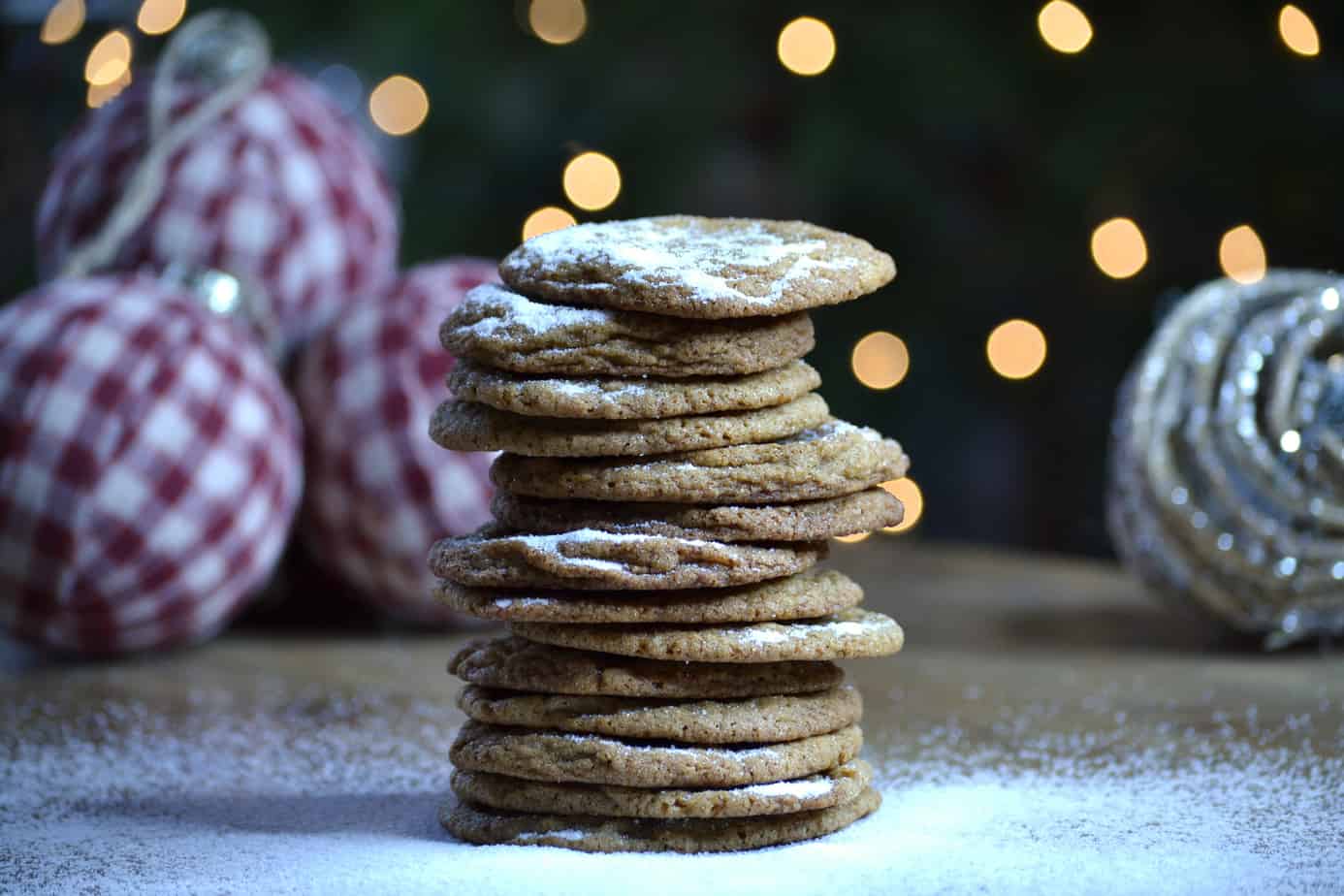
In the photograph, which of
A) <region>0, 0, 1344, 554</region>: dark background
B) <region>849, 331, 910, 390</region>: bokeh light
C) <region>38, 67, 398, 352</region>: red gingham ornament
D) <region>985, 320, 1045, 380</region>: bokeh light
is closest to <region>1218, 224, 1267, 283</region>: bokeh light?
<region>0, 0, 1344, 554</region>: dark background

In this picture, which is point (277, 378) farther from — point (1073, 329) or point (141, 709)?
point (1073, 329)

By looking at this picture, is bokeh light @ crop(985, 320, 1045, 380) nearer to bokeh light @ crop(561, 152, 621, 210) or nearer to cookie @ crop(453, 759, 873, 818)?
bokeh light @ crop(561, 152, 621, 210)

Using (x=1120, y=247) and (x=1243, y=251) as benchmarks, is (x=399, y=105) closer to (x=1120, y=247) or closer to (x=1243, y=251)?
(x=1120, y=247)

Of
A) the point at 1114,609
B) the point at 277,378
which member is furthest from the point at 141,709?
the point at 1114,609

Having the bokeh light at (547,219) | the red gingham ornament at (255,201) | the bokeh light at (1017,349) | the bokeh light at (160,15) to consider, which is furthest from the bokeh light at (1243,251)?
the bokeh light at (160,15)

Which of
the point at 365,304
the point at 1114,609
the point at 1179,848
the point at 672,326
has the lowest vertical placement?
the point at 1179,848
